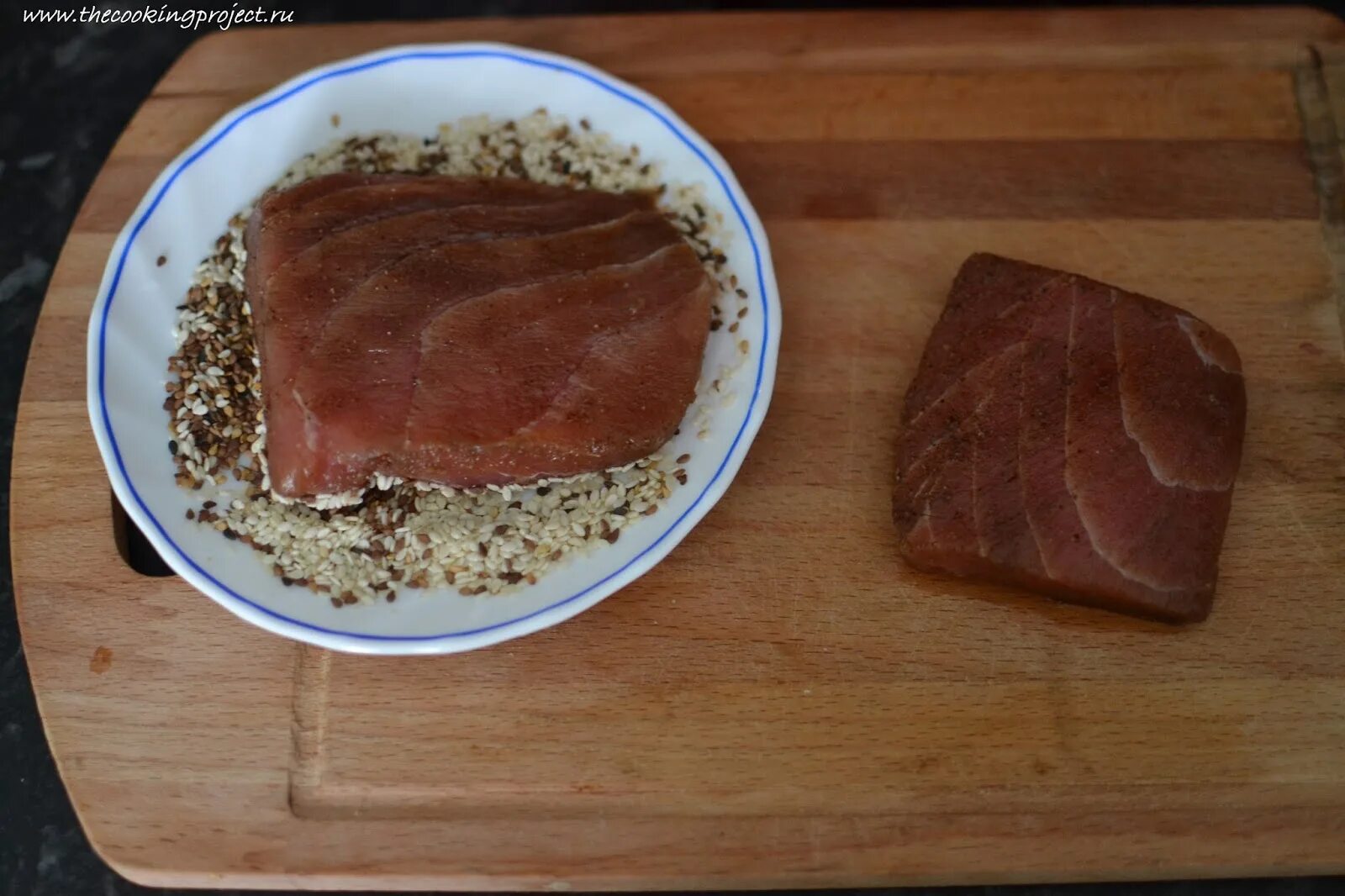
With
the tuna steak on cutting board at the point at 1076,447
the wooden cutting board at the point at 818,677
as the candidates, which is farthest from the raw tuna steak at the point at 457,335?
the tuna steak on cutting board at the point at 1076,447

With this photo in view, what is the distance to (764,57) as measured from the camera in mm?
2875

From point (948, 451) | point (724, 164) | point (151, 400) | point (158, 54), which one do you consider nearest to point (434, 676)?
point (151, 400)

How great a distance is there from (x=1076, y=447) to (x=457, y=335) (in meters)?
1.23

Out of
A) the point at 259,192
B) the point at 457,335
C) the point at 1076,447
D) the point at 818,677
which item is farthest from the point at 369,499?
the point at 1076,447

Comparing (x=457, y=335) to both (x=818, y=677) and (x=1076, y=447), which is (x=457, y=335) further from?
(x=1076, y=447)

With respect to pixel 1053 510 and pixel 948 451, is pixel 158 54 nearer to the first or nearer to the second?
pixel 948 451

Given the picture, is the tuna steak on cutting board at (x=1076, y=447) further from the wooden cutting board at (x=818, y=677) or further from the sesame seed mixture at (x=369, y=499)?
the sesame seed mixture at (x=369, y=499)

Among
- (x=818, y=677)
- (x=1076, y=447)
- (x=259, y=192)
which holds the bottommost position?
(x=818, y=677)

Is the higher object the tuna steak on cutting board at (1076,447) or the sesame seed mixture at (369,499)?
the tuna steak on cutting board at (1076,447)

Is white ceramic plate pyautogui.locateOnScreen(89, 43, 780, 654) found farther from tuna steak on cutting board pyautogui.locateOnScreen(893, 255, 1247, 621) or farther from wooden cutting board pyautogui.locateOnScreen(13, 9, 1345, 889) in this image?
tuna steak on cutting board pyautogui.locateOnScreen(893, 255, 1247, 621)

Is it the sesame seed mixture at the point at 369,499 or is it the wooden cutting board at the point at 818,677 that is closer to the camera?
the wooden cutting board at the point at 818,677

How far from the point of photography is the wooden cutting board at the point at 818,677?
2.03 meters

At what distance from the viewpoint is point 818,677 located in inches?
84.9

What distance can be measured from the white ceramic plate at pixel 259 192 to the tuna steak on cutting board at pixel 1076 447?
39 centimetres
